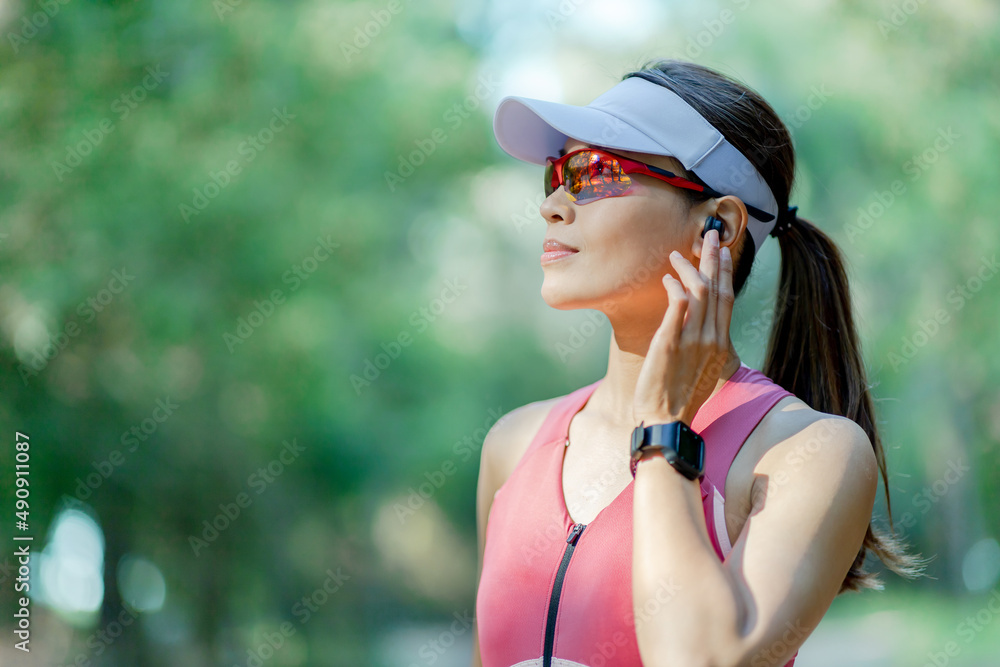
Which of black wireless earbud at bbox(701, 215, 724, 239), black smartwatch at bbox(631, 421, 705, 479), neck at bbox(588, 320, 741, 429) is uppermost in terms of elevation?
black wireless earbud at bbox(701, 215, 724, 239)

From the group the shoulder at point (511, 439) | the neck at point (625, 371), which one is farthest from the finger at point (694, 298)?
the shoulder at point (511, 439)

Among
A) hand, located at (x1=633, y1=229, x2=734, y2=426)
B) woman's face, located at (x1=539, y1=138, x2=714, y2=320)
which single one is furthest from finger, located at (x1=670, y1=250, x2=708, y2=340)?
woman's face, located at (x1=539, y1=138, x2=714, y2=320)

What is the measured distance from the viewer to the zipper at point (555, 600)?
169 cm

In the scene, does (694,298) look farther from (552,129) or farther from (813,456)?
(552,129)

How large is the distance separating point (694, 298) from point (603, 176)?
38cm

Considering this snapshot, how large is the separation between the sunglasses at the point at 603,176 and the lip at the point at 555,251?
0.11m

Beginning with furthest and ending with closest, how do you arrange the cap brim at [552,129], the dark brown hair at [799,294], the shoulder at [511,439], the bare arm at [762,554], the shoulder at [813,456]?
the shoulder at [511,439] < the dark brown hair at [799,294] < the cap brim at [552,129] < the shoulder at [813,456] < the bare arm at [762,554]

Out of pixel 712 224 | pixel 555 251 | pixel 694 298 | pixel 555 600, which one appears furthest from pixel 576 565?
pixel 712 224

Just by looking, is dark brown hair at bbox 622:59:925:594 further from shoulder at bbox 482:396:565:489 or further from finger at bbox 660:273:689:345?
shoulder at bbox 482:396:565:489

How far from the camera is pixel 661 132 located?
182 centimetres

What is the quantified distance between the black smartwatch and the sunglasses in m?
0.57

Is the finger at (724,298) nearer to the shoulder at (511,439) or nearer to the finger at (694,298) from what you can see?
the finger at (694,298)

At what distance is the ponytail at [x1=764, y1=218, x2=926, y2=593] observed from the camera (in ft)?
6.56

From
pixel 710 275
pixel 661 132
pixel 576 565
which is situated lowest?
pixel 576 565
